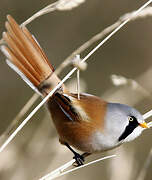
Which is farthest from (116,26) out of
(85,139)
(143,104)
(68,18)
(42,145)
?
(68,18)

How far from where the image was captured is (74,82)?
308 centimetres

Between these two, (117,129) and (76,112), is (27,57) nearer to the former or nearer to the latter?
(76,112)

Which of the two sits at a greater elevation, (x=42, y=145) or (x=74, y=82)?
(x=74, y=82)

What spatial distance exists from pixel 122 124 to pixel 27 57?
66 cm

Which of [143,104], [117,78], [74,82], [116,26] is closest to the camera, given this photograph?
[116,26]

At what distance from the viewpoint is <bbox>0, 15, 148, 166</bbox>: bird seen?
253 cm

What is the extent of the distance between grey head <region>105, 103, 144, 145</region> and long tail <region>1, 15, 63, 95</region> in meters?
0.41

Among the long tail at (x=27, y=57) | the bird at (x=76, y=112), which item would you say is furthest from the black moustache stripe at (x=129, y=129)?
the long tail at (x=27, y=57)

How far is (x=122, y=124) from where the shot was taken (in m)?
2.61

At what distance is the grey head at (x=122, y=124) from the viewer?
2.54 m

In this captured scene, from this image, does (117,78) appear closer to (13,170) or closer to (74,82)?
(74,82)

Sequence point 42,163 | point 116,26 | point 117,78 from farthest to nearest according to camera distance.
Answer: point 42,163 → point 117,78 → point 116,26

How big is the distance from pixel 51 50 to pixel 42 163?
5.83ft

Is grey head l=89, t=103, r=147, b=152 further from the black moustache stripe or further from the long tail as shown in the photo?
the long tail
